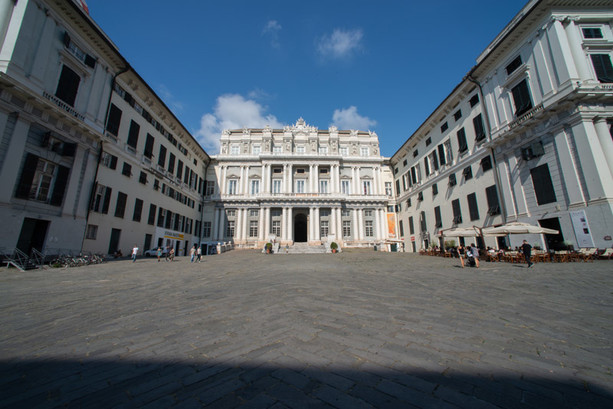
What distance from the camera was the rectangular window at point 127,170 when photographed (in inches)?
805

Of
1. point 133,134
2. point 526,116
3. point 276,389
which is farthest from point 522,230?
point 133,134

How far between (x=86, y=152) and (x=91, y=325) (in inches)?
745

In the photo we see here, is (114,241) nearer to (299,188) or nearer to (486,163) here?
(299,188)

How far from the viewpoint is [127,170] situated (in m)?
20.8

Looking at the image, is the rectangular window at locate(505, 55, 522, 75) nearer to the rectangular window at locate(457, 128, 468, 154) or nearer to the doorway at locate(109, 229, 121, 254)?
the rectangular window at locate(457, 128, 468, 154)

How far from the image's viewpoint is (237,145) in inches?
1612

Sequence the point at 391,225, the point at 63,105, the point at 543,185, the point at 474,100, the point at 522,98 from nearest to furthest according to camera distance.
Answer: the point at 543,185 → the point at 63,105 → the point at 522,98 → the point at 474,100 → the point at 391,225

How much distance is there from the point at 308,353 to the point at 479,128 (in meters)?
24.7

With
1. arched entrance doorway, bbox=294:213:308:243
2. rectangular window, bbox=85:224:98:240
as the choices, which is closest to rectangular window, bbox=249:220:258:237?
arched entrance doorway, bbox=294:213:308:243

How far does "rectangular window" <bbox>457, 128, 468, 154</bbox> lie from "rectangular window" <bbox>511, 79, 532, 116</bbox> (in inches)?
190

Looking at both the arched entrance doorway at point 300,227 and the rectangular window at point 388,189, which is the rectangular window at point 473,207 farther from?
the arched entrance doorway at point 300,227

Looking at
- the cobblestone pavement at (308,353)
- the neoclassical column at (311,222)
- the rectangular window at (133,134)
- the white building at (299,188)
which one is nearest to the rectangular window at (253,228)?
the white building at (299,188)

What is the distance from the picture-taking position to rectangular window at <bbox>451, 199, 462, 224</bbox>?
22552mm

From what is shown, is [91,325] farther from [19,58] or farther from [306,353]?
[19,58]
